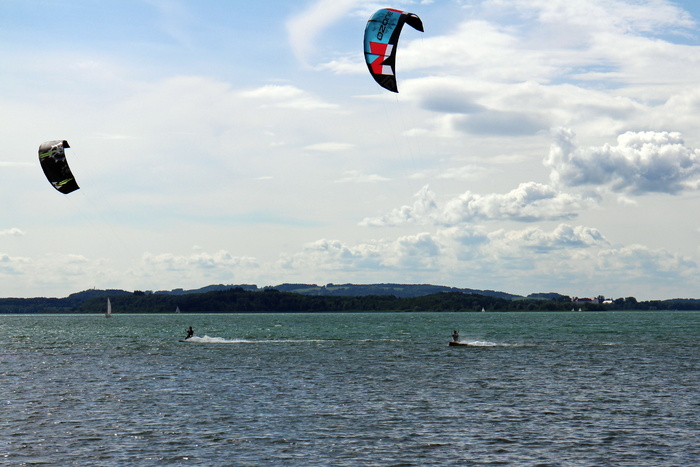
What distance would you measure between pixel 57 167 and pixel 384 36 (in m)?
22.9

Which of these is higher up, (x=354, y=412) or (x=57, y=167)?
(x=57, y=167)

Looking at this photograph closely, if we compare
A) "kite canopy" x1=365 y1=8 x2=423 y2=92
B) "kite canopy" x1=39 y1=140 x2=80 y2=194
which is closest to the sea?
"kite canopy" x1=39 y1=140 x2=80 y2=194

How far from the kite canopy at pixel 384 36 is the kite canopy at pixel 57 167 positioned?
20.6 m

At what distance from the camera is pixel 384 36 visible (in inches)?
1852

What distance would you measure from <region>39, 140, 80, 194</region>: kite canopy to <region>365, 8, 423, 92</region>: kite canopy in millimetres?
20587

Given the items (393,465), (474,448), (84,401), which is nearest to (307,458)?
(393,465)

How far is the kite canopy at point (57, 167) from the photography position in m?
50.8

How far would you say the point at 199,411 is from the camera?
134 feet

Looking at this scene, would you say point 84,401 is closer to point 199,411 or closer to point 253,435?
point 199,411

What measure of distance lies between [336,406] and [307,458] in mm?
13188

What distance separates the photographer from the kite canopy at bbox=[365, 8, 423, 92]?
46219 millimetres

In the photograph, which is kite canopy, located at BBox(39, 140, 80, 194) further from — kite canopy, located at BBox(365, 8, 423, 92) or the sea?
kite canopy, located at BBox(365, 8, 423, 92)

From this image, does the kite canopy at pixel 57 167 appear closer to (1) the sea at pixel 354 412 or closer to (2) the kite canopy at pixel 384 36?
(1) the sea at pixel 354 412

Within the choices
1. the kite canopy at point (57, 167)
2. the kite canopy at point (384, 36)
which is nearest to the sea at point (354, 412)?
the kite canopy at point (57, 167)
